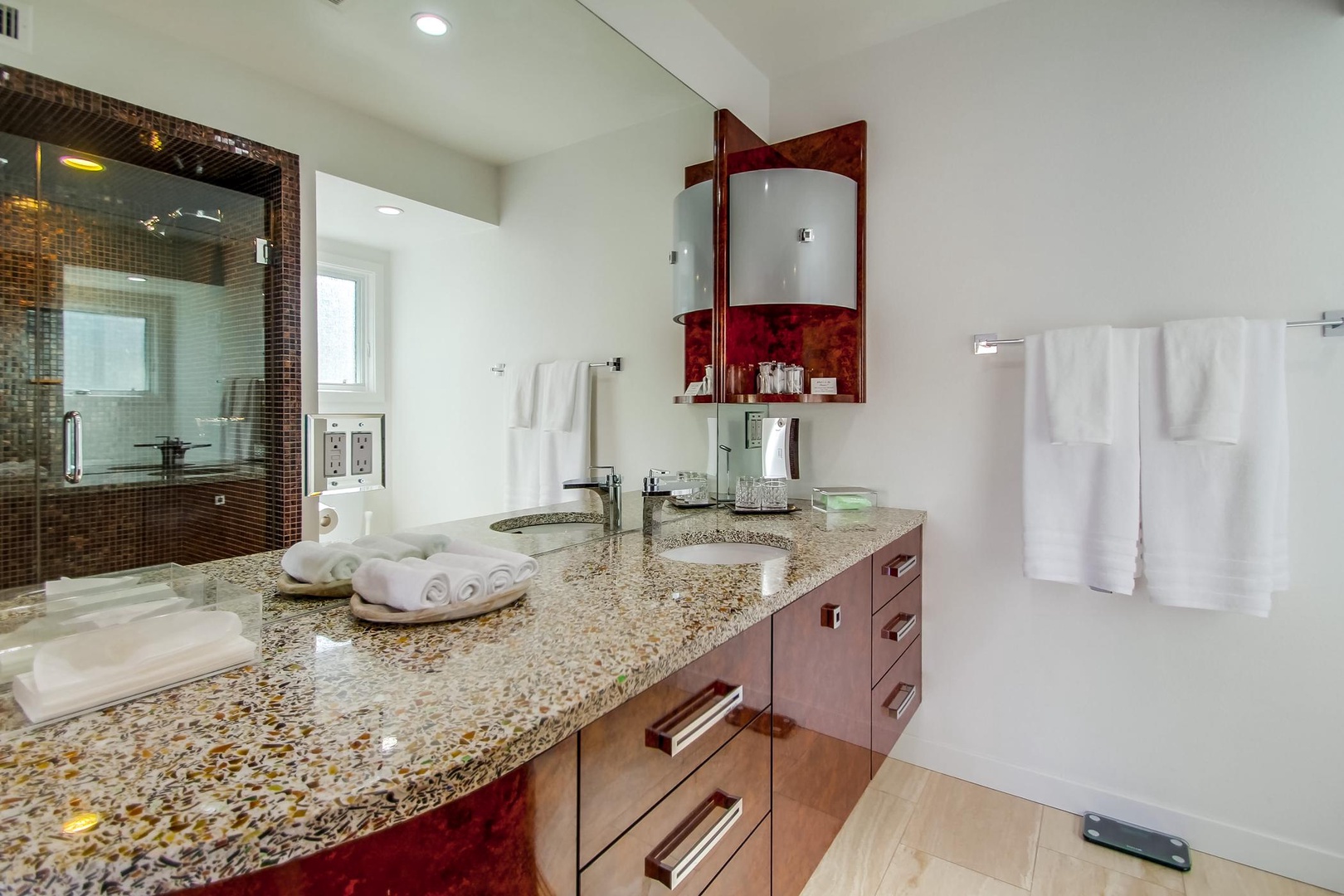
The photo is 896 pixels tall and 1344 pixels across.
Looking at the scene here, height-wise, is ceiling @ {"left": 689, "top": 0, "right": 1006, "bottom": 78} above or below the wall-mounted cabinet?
above

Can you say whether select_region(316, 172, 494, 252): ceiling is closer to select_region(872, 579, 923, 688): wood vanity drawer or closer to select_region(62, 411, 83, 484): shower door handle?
select_region(62, 411, 83, 484): shower door handle

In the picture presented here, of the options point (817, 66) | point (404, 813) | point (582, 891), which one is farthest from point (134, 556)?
point (817, 66)

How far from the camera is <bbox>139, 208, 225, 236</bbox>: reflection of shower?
75 cm

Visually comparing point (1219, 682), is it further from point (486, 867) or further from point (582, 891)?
point (486, 867)

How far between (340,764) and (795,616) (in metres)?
0.88

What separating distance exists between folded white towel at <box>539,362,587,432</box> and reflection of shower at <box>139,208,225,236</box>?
662 mm

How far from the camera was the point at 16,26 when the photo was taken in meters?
0.69

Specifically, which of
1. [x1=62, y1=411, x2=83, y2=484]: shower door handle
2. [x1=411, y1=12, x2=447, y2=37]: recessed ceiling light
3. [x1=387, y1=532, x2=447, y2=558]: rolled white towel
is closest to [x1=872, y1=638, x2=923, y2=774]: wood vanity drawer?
[x1=387, y1=532, x2=447, y2=558]: rolled white towel

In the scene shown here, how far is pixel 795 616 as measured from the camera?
1268mm

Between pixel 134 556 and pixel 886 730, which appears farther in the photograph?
pixel 886 730

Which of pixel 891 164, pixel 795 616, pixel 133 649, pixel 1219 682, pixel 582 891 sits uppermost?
pixel 891 164

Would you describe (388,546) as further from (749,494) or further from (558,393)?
(749,494)

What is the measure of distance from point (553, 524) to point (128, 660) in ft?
2.79

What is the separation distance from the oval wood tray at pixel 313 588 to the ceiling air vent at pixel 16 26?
0.71 metres
